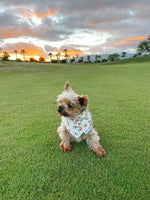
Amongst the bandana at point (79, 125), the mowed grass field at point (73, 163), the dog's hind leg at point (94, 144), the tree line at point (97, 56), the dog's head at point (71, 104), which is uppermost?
the tree line at point (97, 56)

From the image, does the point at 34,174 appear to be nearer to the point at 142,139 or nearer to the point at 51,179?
the point at 51,179

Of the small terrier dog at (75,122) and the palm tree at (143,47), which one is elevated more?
the palm tree at (143,47)

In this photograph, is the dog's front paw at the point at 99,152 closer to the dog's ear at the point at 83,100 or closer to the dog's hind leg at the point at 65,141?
the dog's hind leg at the point at 65,141

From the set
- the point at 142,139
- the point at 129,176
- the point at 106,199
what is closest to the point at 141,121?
the point at 142,139

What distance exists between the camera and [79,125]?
8.09 feet

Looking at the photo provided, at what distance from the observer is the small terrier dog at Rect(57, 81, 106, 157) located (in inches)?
91.4

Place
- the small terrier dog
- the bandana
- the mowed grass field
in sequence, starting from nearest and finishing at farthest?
the mowed grass field, the small terrier dog, the bandana

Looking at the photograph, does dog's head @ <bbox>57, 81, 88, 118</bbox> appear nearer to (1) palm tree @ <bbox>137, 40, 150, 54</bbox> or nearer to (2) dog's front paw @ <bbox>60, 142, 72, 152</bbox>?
(2) dog's front paw @ <bbox>60, 142, 72, 152</bbox>

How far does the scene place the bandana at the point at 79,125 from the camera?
8.07 feet

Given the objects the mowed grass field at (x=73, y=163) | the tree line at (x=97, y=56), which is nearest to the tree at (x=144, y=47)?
the tree line at (x=97, y=56)

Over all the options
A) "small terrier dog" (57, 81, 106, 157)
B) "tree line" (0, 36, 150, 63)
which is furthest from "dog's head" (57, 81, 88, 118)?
"tree line" (0, 36, 150, 63)

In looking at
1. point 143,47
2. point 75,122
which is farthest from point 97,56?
point 75,122

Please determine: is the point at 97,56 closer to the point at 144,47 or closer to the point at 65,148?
the point at 144,47

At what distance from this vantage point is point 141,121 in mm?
3393
